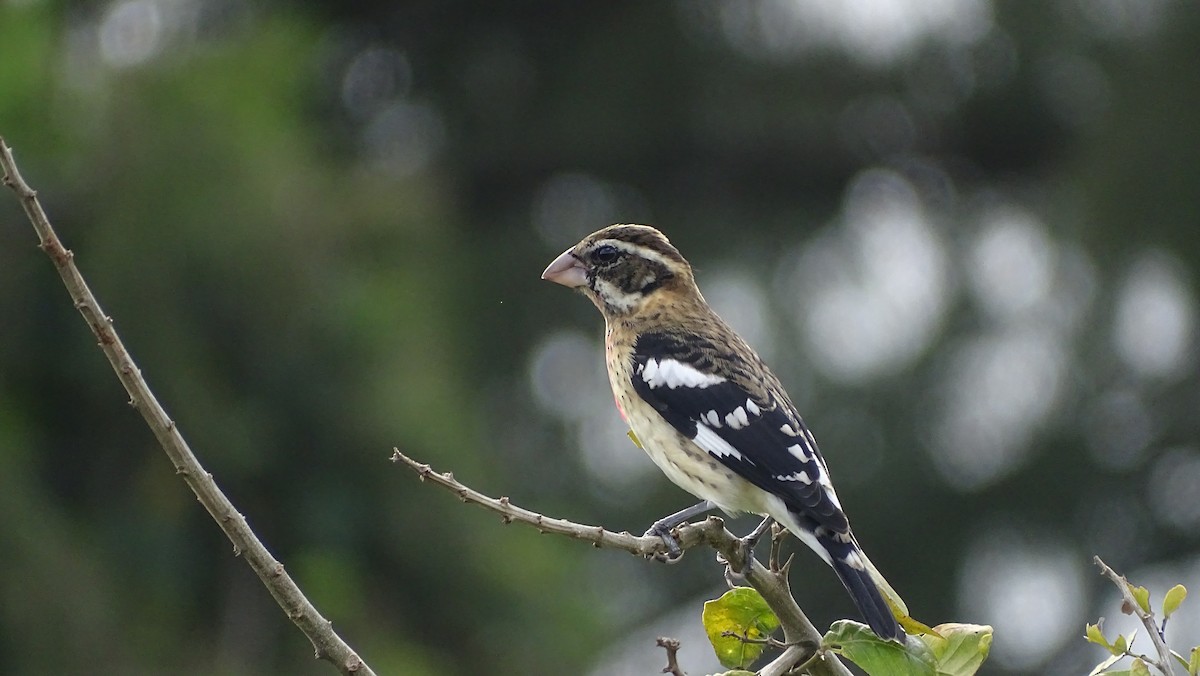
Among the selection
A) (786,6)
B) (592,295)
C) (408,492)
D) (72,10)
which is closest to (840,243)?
(786,6)

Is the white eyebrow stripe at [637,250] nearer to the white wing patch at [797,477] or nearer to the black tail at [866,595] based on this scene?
the white wing patch at [797,477]

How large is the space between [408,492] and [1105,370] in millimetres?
5700

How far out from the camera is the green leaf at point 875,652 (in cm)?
307

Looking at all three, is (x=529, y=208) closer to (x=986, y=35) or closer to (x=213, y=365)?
(x=986, y=35)

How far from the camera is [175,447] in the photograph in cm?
282

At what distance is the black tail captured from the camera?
328 centimetres

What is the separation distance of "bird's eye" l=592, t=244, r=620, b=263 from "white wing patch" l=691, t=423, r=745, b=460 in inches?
36.6

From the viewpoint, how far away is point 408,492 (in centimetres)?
888

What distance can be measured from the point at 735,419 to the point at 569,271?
944 mm

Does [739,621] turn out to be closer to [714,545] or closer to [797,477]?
[714,545]

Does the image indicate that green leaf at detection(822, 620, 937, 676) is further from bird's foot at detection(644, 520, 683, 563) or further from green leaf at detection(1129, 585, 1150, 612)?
bird's foot at detection(644, 520, 683, 563)

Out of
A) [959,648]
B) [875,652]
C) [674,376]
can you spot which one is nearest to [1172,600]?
[959,648]

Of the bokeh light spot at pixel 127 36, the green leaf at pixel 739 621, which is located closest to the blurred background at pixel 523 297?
the bokeh light spot at pixel 127 36

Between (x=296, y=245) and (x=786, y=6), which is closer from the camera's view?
(x=296, y=245)
